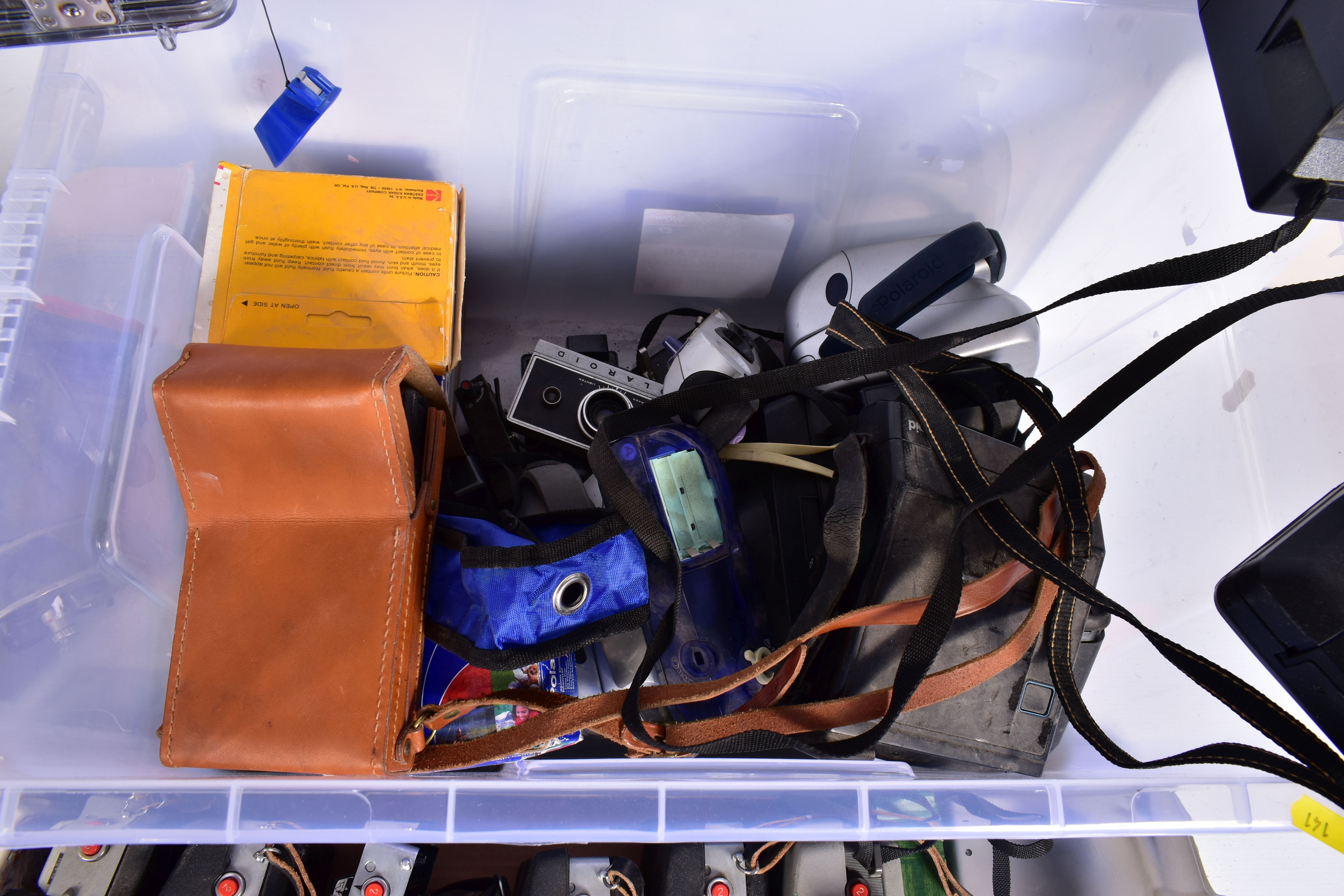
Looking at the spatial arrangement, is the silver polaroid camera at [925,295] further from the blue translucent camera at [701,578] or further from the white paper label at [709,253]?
the blue translucent camera at [701,578]

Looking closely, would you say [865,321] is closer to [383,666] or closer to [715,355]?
[715,355]

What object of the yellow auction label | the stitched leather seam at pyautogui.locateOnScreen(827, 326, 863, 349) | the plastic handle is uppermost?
the plastic handle

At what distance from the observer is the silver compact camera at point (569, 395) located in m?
0.93

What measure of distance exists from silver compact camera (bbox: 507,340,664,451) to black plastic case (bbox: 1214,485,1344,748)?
622 mm

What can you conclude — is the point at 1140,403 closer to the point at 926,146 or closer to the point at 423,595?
the point at 926,146

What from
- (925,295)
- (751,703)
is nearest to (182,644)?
(751,703)

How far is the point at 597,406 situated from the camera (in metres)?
0.94

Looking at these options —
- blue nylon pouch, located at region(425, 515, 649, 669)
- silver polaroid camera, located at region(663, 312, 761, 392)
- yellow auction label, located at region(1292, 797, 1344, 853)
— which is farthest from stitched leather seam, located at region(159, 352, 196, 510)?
yellow auction label, located at region(1292, 797, 1344, 853)

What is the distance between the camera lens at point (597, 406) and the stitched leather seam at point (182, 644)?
408 millimetres

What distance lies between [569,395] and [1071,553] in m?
0.57

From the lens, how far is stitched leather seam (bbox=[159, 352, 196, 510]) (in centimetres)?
63

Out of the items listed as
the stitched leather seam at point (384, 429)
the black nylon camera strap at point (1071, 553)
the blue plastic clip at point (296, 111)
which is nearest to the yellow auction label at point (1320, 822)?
the black nylon camera strap at point (1071, 553)

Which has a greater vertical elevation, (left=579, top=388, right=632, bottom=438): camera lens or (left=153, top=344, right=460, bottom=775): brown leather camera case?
(left=579, top=388, right=632, bottom=438): camera lens

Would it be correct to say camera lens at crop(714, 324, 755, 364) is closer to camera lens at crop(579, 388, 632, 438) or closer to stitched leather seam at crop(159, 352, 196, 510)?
camera lens at crop(579, 388, 632, 438)
